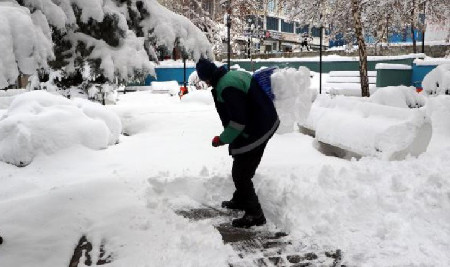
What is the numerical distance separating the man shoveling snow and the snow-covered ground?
0.39 metres

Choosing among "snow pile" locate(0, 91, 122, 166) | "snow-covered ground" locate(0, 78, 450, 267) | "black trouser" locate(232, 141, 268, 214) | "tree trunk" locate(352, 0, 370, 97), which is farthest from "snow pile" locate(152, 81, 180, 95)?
"black trouser" locate(232, 141, 268, 214)

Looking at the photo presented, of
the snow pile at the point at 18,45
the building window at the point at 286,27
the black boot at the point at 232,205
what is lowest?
the black boot at the point at 232,205

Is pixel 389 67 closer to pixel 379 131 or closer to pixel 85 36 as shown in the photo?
pixel 379 131

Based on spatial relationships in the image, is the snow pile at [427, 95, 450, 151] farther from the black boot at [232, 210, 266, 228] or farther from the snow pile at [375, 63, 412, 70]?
the snow pile at [375, 63, 412, 70]

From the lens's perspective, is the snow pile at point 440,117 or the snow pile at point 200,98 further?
the snow pile at point 200,98

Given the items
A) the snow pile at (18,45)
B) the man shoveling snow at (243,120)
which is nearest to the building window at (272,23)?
the man shoveling snow at (243,120)

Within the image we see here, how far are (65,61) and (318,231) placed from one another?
13.7 feet

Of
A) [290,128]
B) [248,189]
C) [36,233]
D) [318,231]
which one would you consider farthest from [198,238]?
[290,128]

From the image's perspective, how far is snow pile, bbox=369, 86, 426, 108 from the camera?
8930mm

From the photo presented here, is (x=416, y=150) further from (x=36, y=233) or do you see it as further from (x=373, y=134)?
(x=36, y=233)

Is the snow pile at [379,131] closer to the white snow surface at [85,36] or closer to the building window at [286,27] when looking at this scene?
the white snow surface at [85,36]

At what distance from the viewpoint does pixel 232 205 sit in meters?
4.73

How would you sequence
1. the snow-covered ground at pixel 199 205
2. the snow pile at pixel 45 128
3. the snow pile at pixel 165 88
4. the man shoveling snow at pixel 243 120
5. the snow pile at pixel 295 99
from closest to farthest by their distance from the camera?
the snow-covered ground at pixel 199 205 < the man shoveling snow at pixel 243 120 < the snow pile at pixel 45 128 < the snow pile at pixel 295 99 < the snow pile at pixel 165 88

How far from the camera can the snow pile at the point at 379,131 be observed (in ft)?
21.0
